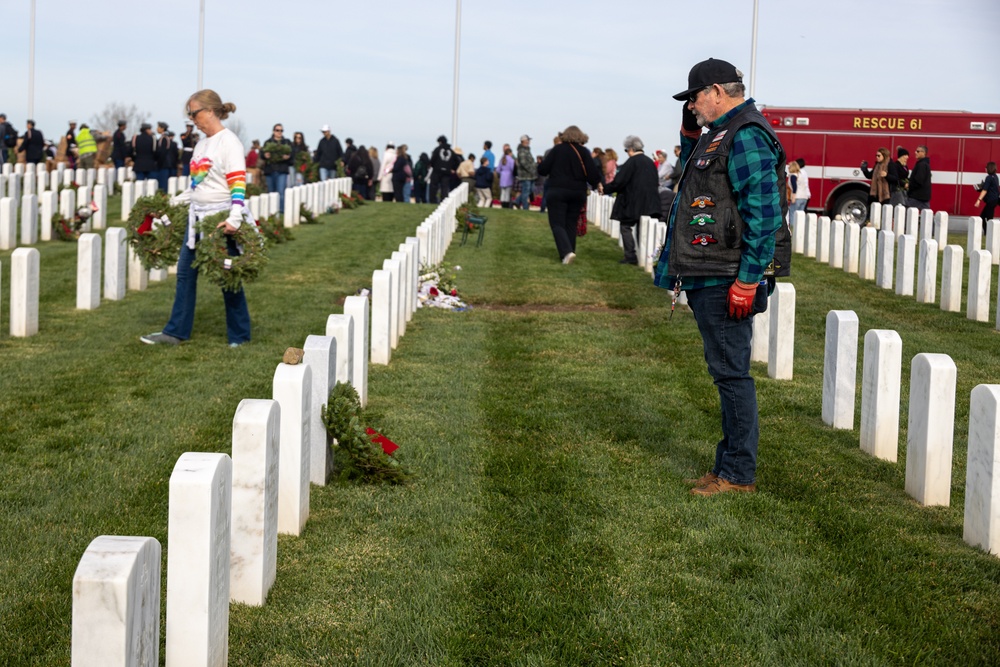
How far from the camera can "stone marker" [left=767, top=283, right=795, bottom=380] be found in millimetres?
9609

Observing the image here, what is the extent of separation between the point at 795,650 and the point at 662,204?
1692 cm

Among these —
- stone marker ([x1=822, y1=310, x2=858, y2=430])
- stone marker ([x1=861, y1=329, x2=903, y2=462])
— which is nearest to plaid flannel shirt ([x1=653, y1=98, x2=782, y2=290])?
stone marker ([x1=861, y1=329, x2=903, y2=462])

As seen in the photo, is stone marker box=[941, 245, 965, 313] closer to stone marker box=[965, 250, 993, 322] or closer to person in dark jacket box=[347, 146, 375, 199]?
stone marker box=[965, 250, 993, 322]

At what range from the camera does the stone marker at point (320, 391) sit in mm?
6227

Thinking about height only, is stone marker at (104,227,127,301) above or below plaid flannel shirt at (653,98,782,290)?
below

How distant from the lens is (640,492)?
251 inches

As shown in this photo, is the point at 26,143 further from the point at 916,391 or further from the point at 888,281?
the point at 916,391

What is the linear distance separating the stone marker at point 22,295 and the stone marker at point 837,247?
12638mm

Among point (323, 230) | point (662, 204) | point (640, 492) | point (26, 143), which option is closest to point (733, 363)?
point (640, 492)

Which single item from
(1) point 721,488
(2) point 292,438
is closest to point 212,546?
(2) point 292,438

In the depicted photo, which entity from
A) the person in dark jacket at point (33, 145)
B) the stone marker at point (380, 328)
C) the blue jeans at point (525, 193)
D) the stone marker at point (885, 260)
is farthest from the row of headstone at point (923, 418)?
the person in dark jacket at point (33, 145)

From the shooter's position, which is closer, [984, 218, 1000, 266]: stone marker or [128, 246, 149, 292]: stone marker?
[128, 246, 149, 292]: stone marker

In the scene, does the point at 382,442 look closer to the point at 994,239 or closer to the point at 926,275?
the point at 926,275

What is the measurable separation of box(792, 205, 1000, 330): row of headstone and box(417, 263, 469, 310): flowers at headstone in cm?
569
